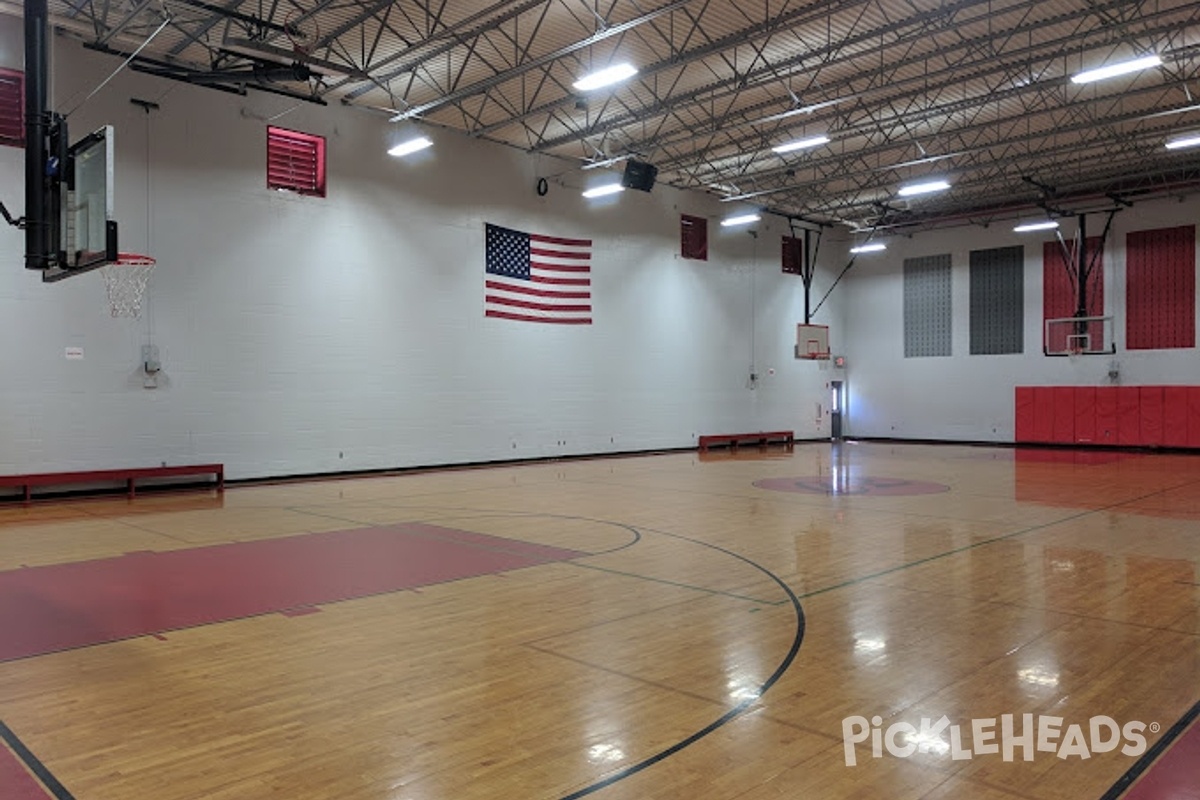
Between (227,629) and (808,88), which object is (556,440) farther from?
(227,629)

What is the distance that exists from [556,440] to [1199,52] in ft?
45.6

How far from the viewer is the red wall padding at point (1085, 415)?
23237 millimetres

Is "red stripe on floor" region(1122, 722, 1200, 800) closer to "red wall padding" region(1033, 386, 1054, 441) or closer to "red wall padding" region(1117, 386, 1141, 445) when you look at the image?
"red wall padding" region(1117, 386, 1141, 445)

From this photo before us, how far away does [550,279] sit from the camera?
63.9 feet

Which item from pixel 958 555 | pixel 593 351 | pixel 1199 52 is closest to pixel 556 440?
pixel 593 351

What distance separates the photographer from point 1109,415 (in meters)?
23.0

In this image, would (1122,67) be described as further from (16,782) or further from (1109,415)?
(16,782)

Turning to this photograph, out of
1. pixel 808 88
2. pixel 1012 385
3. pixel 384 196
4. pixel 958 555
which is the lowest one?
pixel 958 555

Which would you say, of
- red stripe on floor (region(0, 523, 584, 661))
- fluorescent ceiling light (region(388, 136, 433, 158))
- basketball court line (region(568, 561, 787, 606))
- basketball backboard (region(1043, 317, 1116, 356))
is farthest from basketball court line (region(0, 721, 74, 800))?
basketball backboard (region(1043, 317, 1116, 356))

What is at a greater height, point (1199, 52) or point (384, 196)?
point (1199, 52)

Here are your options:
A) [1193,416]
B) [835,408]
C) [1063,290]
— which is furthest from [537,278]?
[1193,416]

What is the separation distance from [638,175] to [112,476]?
452 inches

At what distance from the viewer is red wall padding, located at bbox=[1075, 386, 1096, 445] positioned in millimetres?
23237

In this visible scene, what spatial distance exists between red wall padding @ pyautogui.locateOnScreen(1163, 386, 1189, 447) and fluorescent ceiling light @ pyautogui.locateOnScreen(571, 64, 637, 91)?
17.8 meters
